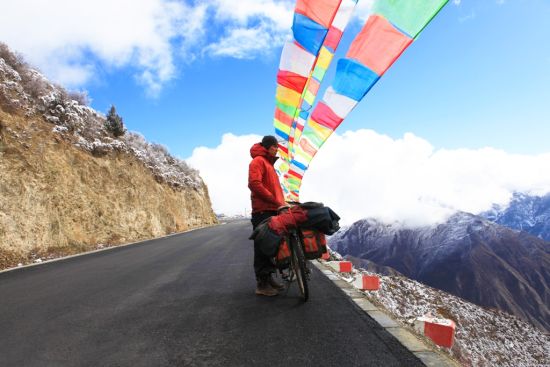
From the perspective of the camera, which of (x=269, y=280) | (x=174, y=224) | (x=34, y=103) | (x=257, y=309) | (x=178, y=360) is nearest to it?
(x=178, y=360)

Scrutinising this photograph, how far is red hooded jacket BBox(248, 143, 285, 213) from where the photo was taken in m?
5.05

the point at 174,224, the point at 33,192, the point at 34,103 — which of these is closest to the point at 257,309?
the point at 33,192

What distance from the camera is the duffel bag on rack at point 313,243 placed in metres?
4.76

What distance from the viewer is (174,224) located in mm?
27688

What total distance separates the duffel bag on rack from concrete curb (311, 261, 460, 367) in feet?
2.81

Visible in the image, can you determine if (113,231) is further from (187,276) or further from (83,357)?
(83,357)

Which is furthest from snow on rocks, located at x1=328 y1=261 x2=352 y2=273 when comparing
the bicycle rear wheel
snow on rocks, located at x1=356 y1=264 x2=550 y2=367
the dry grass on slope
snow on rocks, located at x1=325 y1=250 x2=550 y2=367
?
snow on rocks, located at x1=356 y1=264 x2=550 y2=367

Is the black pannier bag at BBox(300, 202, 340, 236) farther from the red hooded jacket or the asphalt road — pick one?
the asphalt road

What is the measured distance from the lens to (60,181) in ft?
48.6

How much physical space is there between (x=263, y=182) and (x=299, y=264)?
1230 millimetres

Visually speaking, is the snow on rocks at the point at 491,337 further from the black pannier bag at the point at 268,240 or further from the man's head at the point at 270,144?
the black pannier bag at the point at 268,240

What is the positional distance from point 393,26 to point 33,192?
41.2 feet

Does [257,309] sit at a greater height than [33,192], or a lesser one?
lesser

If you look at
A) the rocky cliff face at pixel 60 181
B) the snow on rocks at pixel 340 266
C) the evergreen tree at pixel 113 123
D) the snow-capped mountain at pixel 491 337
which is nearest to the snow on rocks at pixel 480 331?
the snow-capped mountain at pixel 491 337
